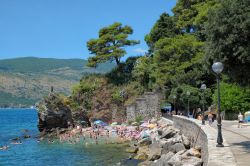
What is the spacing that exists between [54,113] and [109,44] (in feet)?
45.8

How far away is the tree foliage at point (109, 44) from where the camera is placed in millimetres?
63191

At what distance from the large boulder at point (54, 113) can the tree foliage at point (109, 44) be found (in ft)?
26.4

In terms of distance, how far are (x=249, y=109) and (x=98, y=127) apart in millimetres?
25243

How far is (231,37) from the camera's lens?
643 inches

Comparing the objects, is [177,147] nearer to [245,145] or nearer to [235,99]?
[245,145]

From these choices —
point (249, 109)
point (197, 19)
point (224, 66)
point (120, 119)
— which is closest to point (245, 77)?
point (224, 66)

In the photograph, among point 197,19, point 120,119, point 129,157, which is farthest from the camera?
point 120,119

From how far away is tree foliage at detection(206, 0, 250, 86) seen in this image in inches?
638

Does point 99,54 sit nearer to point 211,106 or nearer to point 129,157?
point 211,106

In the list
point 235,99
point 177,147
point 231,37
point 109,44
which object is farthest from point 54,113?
point 231,37

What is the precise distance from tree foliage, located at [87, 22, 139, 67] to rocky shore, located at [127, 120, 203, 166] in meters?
28.5

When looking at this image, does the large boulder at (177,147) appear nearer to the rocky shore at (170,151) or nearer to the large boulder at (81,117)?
the rocky shore at (170,151)

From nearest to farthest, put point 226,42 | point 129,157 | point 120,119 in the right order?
point 226,42
point 129,157
point 120,119

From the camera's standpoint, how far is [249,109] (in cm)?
3781
